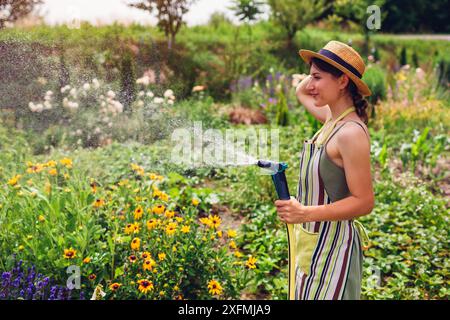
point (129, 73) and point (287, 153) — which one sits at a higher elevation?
point (129, 73)

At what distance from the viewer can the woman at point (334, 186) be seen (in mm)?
1724

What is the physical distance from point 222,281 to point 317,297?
1068 millimetres

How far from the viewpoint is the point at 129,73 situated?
5.88 m

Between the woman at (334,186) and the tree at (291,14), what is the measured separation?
971cm

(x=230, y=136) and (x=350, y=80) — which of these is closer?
(x=350, y=80)

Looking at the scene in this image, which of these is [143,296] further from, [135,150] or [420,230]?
[135,150]

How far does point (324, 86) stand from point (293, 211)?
44 cm

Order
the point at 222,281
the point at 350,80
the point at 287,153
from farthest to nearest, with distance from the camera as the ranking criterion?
the point at 287,153, the point at 222,281, the point at 350,80

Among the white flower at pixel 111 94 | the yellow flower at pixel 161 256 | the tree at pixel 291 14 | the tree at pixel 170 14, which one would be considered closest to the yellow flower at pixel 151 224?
the yellow flower at pixel 161 256

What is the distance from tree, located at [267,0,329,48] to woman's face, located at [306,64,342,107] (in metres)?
9.72

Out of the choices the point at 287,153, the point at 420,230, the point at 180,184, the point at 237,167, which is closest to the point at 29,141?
the point at 180,184

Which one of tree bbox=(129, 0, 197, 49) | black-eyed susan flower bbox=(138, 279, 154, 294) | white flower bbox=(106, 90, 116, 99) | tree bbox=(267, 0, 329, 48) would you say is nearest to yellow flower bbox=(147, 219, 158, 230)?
black-eyed susan flower bbox=(138, 279, 154, 294)

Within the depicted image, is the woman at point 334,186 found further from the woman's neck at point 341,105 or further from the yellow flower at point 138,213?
the yellow flower at point 138,213

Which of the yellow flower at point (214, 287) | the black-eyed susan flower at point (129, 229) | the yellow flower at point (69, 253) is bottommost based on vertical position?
the yellow flower at point (214, 287)
